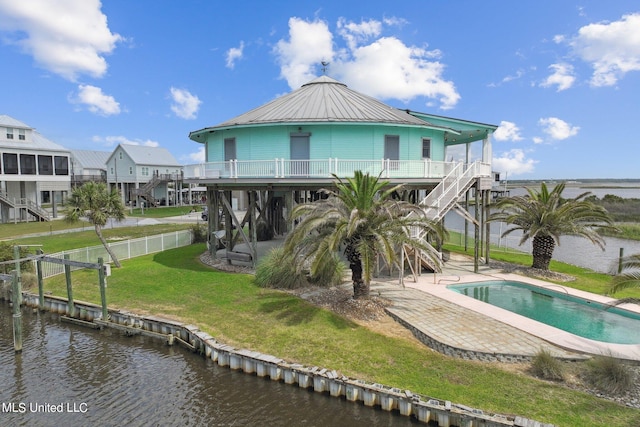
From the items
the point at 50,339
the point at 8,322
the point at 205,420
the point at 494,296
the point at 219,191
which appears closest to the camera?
the point at 205,420

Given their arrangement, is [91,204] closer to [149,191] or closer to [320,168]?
[320,168]

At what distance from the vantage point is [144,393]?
10539 mm

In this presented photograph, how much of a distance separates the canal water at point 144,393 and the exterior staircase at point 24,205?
36103mm

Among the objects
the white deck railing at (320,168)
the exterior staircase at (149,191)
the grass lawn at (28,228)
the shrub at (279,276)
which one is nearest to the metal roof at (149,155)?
the exterior staircase at (149,191)

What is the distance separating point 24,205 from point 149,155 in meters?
27.8

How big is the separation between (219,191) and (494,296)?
47.9ft

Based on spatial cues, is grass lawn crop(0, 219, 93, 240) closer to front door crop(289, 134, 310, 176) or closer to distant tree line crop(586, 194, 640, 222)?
front door crop(289, 134, 310, 176)

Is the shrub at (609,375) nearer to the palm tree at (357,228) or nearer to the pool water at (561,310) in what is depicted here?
the pool water at (561,310)

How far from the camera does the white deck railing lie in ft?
63.7

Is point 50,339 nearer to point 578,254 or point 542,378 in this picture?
point 542,378

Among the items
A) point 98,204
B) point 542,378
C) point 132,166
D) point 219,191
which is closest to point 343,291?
point 542,378

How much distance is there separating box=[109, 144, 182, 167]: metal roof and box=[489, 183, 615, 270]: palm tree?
6015 cm

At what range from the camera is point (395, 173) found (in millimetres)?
20469

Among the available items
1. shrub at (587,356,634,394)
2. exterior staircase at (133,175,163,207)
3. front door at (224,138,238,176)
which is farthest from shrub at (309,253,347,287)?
exterior staircase at (133,175,163,207)
